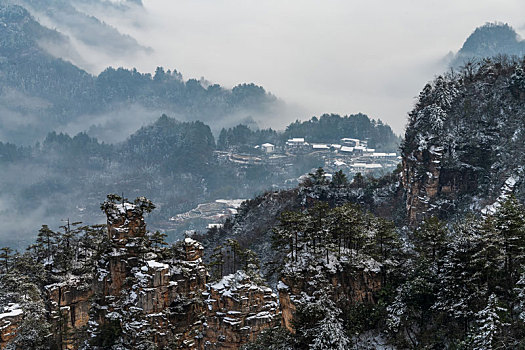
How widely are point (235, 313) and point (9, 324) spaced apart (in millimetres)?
20056

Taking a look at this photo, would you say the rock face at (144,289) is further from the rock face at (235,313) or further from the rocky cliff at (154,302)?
the rock face at (235,313)

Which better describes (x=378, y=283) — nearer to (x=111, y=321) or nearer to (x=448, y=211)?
(x=111, y=321)

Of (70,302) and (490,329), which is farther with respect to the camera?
(70,302)

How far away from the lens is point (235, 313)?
4653cm

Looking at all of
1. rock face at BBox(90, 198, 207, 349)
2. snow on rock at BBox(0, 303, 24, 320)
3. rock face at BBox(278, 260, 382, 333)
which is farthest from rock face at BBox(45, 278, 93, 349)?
rock face at BBox(278, 260, 382, 333)

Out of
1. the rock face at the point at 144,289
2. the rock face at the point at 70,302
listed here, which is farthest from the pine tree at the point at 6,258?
the rock face at the point at 144,289


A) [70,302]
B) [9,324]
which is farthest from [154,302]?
[70,302]

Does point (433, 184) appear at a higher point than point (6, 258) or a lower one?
higher

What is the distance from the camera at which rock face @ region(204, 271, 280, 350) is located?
46562mm

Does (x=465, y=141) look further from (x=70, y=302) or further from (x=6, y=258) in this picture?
(x=6, y=258)

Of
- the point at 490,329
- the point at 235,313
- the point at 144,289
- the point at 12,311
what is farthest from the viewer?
the point at 235,313

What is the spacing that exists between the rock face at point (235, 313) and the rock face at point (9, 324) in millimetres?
16975

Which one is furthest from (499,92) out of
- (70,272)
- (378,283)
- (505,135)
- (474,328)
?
(70,272)

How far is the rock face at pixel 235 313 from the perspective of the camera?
46.6 m
